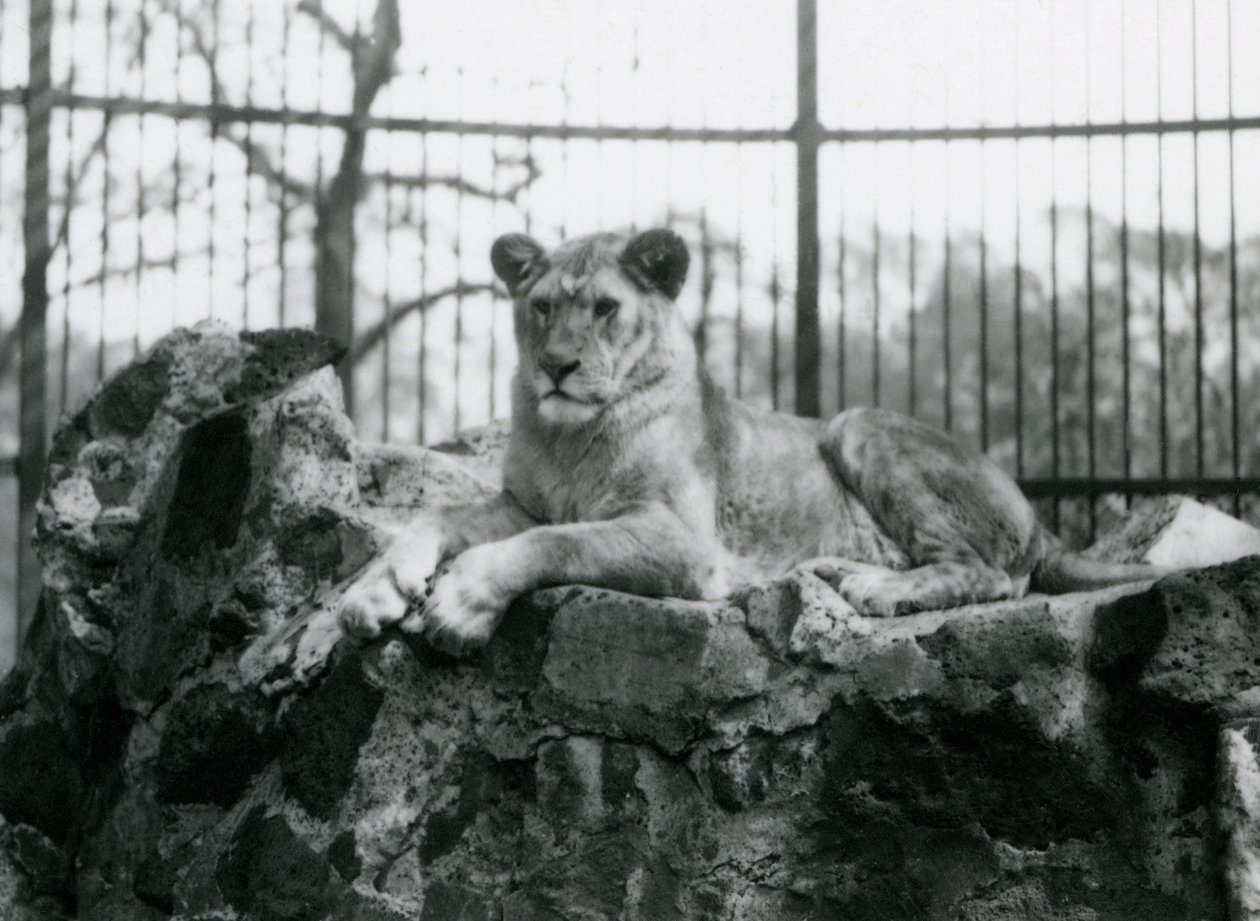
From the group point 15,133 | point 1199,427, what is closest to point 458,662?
point 1199,427

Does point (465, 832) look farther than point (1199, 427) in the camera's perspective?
No

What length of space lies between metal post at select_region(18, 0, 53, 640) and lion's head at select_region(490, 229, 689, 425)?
3032mm

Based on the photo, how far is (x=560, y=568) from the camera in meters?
4.41

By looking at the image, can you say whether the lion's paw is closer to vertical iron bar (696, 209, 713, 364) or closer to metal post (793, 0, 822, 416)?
vertical iron bar (696, 209, 713, 364)

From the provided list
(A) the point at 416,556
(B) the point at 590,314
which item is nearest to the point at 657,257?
(B) the point at 590,314

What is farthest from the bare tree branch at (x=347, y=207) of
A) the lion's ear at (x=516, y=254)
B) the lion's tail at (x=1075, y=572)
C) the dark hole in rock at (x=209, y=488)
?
the lion's tail at (x=1075, y=572)

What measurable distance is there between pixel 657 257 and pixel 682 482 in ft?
2.84

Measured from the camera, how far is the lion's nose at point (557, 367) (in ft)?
16.3

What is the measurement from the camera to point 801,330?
730 cm

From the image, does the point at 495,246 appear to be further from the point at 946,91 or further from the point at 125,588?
the point at 946,91

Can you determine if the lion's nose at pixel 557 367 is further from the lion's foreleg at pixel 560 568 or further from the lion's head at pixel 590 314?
the lion's foreleg at pixel 560 568

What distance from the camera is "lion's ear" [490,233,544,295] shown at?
5.43 meters

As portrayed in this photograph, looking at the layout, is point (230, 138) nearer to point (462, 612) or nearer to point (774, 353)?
point (774, 353)

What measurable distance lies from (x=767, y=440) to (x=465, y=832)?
2.14 m
